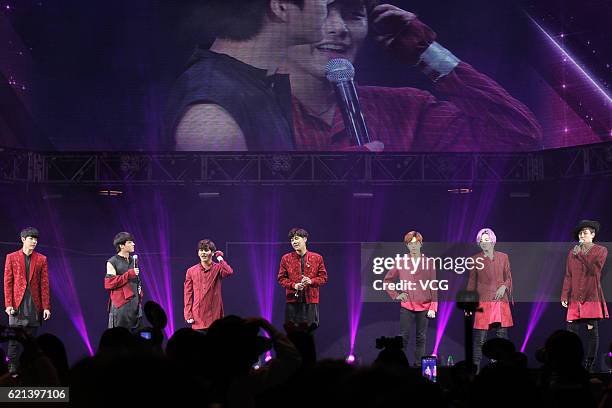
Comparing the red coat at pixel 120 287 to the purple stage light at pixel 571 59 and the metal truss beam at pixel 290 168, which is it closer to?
the metal truss beam at pixel 290 168

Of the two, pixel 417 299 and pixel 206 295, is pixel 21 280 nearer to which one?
pixel 206 295

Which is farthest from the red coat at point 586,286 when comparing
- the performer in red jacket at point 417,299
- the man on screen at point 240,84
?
the man on screen at point 240,84

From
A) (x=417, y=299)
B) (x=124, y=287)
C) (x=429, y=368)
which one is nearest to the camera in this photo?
(x=429, y=368)

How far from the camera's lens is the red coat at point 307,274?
10.1 meters

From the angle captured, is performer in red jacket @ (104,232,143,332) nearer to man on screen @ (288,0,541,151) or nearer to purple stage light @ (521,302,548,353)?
man on screen @ (288,0,541,151)

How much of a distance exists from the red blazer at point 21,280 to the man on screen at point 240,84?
11.7ft

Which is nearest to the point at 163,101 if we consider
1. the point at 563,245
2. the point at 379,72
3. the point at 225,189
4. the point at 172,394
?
the point at 225,189

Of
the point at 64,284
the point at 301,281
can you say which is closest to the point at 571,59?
the point at 301,281

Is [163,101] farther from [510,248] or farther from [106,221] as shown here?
[510,248]

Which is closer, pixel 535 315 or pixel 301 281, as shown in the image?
pixel 301 281

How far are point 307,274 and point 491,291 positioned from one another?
2.20 meters

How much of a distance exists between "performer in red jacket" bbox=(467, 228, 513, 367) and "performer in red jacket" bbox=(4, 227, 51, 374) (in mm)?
5047

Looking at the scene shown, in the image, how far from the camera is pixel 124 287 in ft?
32.3

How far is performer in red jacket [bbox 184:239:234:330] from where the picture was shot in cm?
1038
